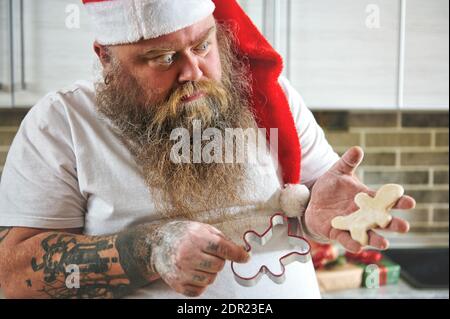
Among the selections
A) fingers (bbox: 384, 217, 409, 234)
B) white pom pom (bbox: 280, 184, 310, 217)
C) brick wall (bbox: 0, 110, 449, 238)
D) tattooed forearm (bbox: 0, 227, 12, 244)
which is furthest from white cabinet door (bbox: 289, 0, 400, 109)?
tattooed forearm (bbox: 0, 227, 12, 244)

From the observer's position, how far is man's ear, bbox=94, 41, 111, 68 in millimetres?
672

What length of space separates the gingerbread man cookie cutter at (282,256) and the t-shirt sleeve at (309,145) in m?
0.06

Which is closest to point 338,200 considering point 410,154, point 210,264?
point 210,264

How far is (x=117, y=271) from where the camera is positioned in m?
0.68

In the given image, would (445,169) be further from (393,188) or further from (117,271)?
(117,271)

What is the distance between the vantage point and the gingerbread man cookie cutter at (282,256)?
2.27ft

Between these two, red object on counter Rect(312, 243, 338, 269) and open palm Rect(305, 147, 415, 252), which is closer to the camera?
open palm Rect(305, 147, 415, 252)

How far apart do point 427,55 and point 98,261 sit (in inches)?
24.6

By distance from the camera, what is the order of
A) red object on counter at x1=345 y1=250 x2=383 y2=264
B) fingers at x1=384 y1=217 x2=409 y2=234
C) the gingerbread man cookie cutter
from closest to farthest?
fingers at x1=384 y1=217 x2=409 y2=234, the gingerbread man cookie cutter, red object on counter at x1=345 y1=250 x2=383 y2=264

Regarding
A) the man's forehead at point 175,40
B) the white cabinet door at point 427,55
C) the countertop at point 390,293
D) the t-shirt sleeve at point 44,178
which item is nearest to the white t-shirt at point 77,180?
the t-shirt sleeve at point 44,178

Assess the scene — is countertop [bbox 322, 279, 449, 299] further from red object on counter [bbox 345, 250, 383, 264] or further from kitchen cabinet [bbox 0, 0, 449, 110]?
kitchen cabinet [bbox 0, 0, 449, 110]

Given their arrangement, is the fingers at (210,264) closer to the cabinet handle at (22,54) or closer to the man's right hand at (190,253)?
the man's right hand at (190,253)

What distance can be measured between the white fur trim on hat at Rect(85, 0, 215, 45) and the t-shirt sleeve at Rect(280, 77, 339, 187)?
168 mm

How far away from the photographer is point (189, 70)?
66 cm
